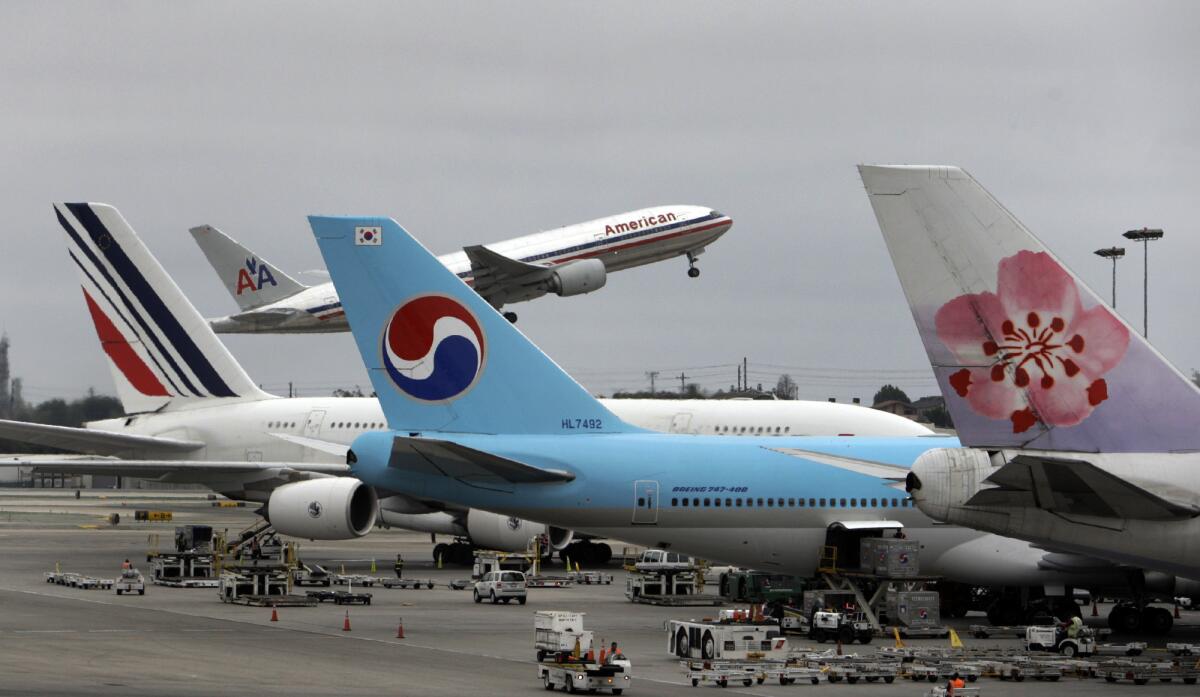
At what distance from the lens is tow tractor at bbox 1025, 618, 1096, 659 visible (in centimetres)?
2941

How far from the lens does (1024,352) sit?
20.8m

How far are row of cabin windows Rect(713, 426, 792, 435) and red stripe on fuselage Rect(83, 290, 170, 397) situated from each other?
1844cm

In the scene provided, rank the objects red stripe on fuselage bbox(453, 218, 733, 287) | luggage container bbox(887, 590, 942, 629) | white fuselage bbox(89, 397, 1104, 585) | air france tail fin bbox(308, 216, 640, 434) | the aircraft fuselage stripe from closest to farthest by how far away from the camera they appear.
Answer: air france tail fin bbox(308, 216, 640, 434)
luggage container bbox(887, 590, 942, 629)
white fuselage bbox(89, 397, 1104, 585)
the aircraft fuselage stripe
red stripe on fuselage bbox(453, 218, 733, 287)

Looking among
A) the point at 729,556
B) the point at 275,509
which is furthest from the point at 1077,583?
the point at 275,509

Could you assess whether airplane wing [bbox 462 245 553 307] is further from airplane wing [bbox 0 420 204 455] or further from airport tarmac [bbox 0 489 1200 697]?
airport tarmac [bbox 0 489 1200 697]

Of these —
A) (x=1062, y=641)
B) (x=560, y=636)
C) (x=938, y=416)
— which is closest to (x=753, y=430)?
(x=1062, y=641)

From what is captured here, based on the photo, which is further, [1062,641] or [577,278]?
[577,278]

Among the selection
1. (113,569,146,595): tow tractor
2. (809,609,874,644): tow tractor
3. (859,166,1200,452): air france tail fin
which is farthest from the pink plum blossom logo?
(113,569,146,595): tow tractor

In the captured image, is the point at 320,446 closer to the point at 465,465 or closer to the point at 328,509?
the point at 328,509

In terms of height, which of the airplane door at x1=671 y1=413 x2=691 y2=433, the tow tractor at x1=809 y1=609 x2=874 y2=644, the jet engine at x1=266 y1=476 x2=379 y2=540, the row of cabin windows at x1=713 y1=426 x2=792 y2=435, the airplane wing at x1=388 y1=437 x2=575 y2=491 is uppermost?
the airplane door at x1=671 y1=413 x2=691 y2=433

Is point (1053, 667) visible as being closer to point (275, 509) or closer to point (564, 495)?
point (564, 495)

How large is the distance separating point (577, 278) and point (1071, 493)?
5641 cm

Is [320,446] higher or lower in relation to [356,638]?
higher

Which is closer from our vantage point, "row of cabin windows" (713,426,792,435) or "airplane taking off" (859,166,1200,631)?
"airplane taking off" (859,166,1200,631)
